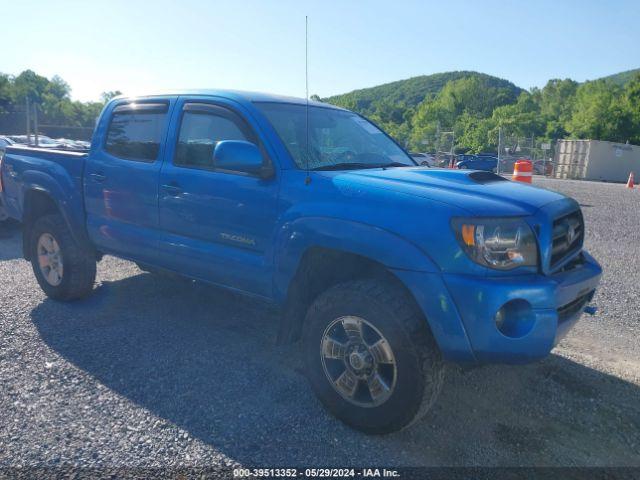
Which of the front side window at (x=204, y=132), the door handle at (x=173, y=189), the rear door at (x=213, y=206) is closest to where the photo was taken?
the rear door at (x=213, y=206)

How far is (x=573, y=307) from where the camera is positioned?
2.90 meters

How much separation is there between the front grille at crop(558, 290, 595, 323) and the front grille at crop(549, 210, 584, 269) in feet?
0.77

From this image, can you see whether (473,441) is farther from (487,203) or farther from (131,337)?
(131,337)

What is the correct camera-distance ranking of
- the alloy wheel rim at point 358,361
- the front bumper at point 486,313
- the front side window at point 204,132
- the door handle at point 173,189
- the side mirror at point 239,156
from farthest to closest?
1. the door handle at point 173,189
2. the front side window at point 204,132
3. the side mirror at point 239,156
4. the alloy wheel rim at point 358,361
5. the front bumper at point 486,313

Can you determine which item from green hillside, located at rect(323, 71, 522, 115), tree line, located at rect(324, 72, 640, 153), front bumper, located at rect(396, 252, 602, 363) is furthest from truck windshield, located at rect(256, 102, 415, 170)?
green hillside, located at rect(323, 71, 522, 115)

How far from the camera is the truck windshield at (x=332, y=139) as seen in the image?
3.50 m

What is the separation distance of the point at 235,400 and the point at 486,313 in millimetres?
1652

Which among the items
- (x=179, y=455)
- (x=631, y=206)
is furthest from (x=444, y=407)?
(x=631, y=206)

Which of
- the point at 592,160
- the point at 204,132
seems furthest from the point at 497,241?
the point at 592,160

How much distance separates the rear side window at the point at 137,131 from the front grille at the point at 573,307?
9.91 ft

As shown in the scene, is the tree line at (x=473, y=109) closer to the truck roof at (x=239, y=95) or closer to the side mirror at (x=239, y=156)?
the truck roof at (x=239, y=95)

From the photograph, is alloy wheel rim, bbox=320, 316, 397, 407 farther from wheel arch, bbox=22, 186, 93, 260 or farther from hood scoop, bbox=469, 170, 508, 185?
wheel arch, bbox=22, 186, 93, 260

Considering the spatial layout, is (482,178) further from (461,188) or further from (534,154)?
(534,154)

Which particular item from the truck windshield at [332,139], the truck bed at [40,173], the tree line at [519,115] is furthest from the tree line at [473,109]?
the truck bed at [40,173]
